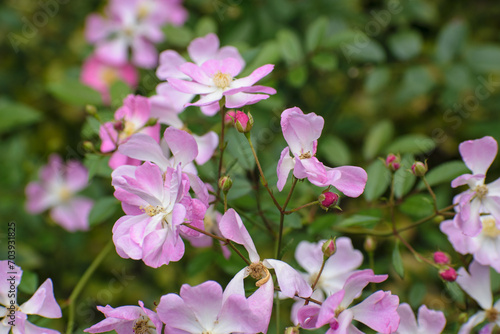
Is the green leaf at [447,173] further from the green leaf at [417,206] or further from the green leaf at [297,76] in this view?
the green leaf at [297,76]

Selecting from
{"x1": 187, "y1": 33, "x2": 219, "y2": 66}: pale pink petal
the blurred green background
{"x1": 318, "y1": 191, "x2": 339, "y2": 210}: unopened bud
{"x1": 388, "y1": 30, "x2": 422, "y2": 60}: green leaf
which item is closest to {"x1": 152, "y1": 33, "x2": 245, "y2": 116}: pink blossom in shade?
{"x1": 187, "y1": 33, "x2": 219, "y2": 66}: pale pink petal

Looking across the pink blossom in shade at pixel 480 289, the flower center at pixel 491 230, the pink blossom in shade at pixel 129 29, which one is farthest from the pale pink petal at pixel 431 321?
the pink blossom in shade at pixel 129 29

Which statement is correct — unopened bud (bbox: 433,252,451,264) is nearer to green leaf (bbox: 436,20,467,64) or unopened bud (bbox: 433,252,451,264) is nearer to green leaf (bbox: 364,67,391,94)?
green leaf (bbox: 364,67,391,94)

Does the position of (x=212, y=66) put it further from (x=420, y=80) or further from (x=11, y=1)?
(x=11, y=1)

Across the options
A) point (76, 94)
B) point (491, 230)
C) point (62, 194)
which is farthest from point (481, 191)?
point (62, 194)

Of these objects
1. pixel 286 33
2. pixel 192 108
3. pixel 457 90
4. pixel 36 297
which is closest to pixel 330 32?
pixel 286 33
